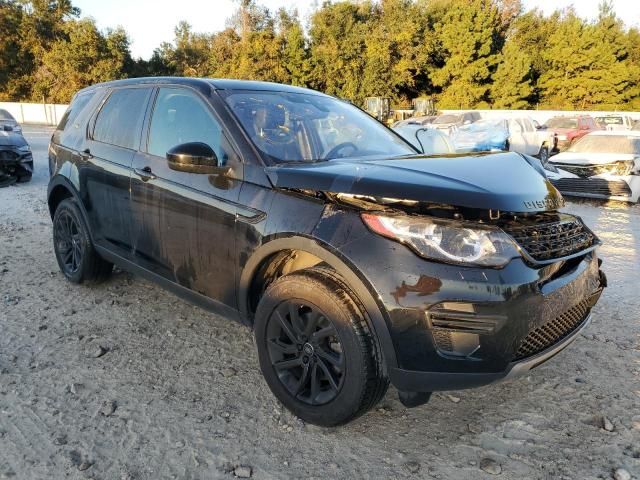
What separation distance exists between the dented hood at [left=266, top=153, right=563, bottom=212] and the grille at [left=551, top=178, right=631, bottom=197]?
7.68 metres

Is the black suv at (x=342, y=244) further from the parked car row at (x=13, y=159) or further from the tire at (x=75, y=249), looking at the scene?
the parked car row at (x=13, y=159)

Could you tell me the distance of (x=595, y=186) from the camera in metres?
9.93

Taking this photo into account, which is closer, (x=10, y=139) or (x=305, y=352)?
(x=305, y=352)

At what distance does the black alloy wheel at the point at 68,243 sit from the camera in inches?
173

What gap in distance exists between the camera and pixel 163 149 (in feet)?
11.1

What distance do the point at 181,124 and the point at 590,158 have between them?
9573 millimetres

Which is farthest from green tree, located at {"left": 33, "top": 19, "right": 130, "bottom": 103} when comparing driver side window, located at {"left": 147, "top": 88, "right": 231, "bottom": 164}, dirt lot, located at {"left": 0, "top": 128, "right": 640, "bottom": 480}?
dirt lot, located at {"left": 0, "top": 128, "right": 640, "bottom": 480}

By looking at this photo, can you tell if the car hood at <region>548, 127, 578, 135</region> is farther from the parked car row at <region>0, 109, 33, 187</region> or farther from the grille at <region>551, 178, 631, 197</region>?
the parked car row at <region>0, 109, 33, 187</region>

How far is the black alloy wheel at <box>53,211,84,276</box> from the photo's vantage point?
14.4 ft

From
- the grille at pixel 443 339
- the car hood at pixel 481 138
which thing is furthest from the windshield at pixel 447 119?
the grille at pixel 443 339

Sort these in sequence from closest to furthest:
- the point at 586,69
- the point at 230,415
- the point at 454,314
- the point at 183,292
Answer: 1. the point at 454,314
2. the point at 230,415
3. the point at 183,292
4. the point at 586,69

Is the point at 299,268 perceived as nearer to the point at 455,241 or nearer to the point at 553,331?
the point at 455,241

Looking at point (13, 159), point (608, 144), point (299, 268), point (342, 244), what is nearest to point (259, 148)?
point (299, 268)

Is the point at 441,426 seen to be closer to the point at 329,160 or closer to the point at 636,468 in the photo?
the point at 636,468
